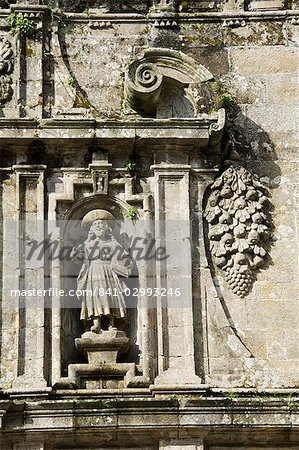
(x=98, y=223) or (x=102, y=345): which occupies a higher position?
(x=98, y=223)

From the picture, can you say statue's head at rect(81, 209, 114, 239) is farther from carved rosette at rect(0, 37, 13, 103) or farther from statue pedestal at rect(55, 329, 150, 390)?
carved rosette at rect(0, 37, 13, 103)

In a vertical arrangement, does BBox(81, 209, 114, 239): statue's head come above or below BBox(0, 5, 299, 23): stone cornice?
below

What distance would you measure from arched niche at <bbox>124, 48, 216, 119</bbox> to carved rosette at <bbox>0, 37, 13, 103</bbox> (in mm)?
1147

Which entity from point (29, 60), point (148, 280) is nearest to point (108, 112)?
point (29, 60)

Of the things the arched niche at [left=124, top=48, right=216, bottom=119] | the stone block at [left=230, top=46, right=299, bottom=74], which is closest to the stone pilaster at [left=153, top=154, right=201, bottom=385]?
the arched niche at [left=124, top=48, right=216, bottom=119]

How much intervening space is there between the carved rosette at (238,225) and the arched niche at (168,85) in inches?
30.6

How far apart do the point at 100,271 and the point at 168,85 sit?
6.89 feet

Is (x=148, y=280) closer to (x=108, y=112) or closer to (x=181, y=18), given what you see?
(x=108, y=112)

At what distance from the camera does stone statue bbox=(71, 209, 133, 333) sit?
1266cm

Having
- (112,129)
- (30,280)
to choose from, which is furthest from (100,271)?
(112,129)

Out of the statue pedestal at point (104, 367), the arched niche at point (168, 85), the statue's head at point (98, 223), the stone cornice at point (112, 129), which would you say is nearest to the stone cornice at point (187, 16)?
the arched niche at point (168, 85)

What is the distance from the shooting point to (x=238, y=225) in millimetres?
13211

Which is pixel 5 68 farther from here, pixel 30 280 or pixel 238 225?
pixel 238 225

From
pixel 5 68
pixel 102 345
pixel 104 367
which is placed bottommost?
pixel 104 367
